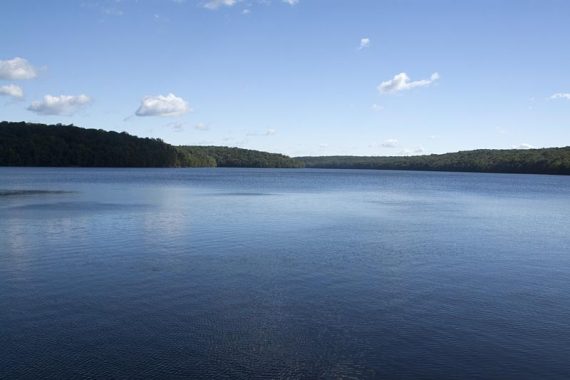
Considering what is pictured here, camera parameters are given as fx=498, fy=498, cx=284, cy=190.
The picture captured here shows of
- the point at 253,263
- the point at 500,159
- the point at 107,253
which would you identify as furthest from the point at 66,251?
the point at 500,159

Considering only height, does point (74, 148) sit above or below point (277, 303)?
above

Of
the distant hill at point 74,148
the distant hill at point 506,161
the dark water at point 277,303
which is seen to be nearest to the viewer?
the dark water at point 277,303

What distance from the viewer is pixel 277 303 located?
11148mm

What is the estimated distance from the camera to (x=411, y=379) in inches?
295

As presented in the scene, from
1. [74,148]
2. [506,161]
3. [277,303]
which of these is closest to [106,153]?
[74,148]

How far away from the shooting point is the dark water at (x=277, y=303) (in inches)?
314

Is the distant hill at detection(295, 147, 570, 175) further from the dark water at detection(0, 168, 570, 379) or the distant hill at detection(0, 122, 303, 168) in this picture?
the dark water at detection(0, 168, 570, 379)

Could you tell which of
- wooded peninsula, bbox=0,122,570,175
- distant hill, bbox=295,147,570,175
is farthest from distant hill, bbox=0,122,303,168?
distant hill, bbox=295,147,570,175

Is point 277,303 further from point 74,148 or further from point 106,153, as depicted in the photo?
point 106,153

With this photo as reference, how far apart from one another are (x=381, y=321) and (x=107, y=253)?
1011 centimetres

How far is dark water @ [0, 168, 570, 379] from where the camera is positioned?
314 inches

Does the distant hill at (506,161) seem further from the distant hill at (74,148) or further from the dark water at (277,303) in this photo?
the dark water at (277,303)

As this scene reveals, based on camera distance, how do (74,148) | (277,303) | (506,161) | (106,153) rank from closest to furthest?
(277,303)
(74,148)
(106,153)
(506,161)

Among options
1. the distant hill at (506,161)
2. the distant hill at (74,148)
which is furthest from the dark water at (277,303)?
the distant hill at (506,161)
